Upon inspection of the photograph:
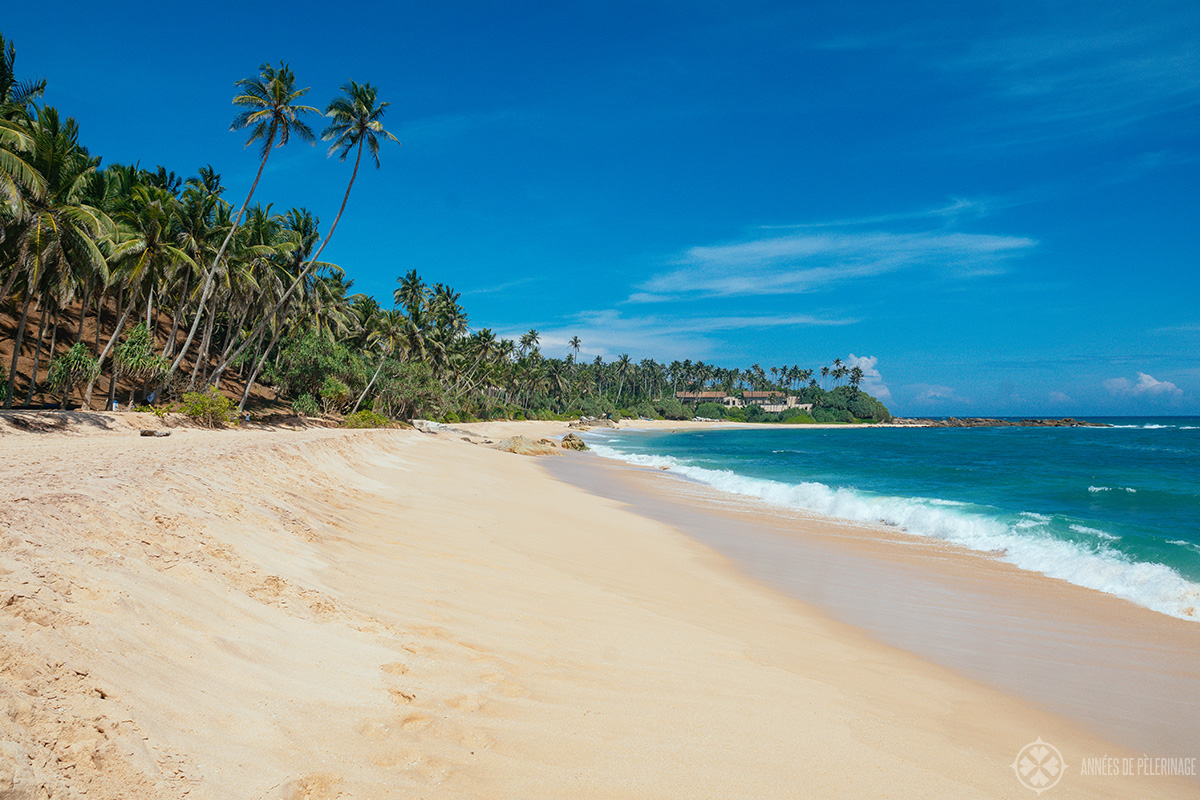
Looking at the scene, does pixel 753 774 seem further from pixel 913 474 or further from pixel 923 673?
pixel 913 474

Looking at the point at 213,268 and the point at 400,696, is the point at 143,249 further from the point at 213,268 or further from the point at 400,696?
the point at 400,696

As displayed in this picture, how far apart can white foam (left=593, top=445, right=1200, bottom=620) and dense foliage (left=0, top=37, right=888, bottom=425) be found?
2303 cm

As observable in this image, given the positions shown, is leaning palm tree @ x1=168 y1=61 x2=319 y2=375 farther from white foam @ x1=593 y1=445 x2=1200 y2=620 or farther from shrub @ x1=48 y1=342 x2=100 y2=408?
white foam @ x1=593 y1=445 x2=1200 y2=620

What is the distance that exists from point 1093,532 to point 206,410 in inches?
1143

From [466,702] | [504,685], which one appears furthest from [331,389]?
[466,702]

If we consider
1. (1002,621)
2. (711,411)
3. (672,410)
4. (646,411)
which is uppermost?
(711,411)

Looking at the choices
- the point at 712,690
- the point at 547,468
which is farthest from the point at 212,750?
the point at 547,468

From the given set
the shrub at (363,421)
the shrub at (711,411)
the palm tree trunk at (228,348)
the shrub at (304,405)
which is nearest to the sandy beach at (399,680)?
the palm tree trunk at (228,348)

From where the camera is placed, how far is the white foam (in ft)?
30.2

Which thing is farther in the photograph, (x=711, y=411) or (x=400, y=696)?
(x=711, y=411)

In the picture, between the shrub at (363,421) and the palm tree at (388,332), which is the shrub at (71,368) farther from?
the palm tree at (388,332)

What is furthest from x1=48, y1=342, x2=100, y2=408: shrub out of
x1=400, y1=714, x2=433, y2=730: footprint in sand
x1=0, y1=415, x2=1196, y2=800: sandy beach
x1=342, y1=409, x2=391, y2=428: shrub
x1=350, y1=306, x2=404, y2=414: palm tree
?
x1=350, y1=306, x2=404, y2=414: palm tree

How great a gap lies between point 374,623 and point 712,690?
2.94 meters

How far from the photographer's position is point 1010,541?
13.0m
